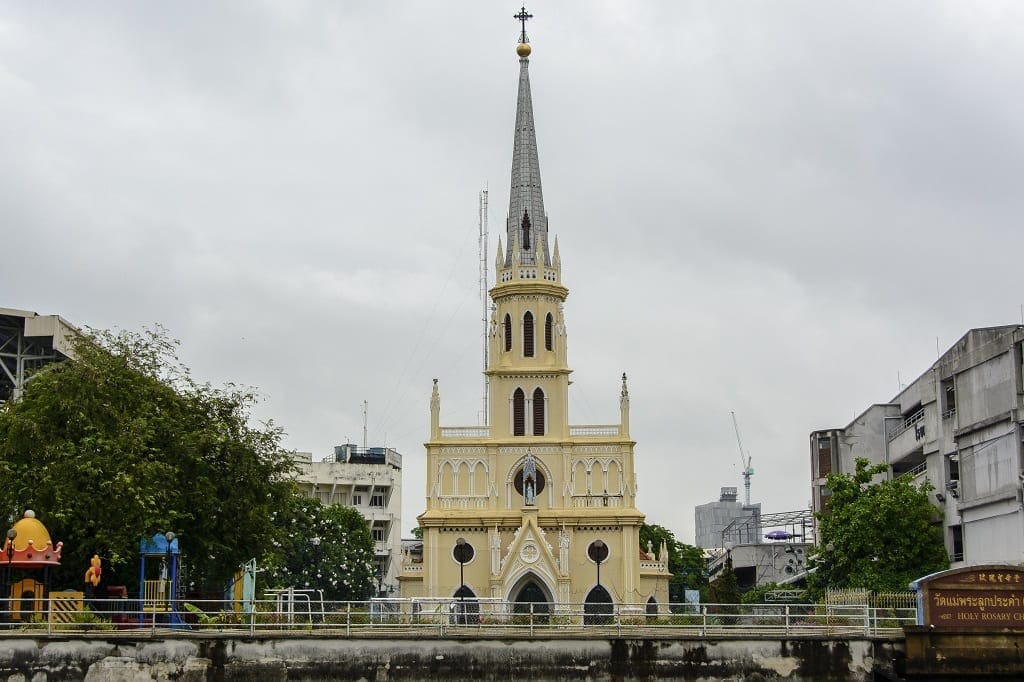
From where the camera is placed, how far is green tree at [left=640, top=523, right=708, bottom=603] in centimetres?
13575

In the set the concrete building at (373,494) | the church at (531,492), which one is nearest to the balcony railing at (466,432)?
the church at (531,492)

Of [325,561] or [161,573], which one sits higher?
[325,561]

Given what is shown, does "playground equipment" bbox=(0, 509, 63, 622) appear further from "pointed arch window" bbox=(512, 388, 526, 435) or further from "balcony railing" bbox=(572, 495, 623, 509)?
"pointed arch window" bbox=(512, 388, 526, 435)

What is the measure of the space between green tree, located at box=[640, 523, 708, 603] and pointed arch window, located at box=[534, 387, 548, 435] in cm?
3497

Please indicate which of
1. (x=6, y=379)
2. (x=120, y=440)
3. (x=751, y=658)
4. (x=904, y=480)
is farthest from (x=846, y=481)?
(x=6, y=379)

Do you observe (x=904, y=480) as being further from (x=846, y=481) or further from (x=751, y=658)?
(x=751, y=658)

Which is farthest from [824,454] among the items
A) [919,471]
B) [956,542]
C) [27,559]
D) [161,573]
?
[27,559]

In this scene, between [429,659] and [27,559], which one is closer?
[429,659]

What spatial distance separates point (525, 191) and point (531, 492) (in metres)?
23.1

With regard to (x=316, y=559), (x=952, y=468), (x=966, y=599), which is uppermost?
(x=952, y=468)

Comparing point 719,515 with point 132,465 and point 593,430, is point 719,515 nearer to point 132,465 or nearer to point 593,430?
point 593,430

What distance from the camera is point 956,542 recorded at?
70500 mm

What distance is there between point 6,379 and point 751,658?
5017 cm

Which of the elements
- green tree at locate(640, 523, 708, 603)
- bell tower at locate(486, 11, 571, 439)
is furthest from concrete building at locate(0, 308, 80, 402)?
green tree at locate(640, 523, 708, 603)
